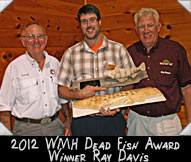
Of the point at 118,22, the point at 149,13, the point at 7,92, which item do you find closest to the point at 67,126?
the point at 7,92

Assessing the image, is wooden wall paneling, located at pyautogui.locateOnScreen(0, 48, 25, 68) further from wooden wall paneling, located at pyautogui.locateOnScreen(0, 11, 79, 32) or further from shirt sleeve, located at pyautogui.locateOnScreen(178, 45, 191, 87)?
shirt sleeve, located at pyautogui.locateOnScreen(178, 45, 191, 87)

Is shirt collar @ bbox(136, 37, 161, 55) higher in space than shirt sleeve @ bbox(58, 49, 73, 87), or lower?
higher

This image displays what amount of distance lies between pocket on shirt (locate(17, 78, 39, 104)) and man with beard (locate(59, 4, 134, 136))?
0.18 m

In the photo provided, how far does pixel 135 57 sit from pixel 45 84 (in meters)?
0.67

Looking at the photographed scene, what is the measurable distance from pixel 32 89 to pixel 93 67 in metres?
0.45

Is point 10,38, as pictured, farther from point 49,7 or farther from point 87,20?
point 87,20

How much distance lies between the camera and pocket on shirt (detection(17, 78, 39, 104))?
1308 mm

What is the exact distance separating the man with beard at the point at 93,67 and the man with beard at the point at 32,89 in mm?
101

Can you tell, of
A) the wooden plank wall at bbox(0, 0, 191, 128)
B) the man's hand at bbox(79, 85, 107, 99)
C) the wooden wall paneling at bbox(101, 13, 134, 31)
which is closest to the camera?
the man's hand at bbox(79, 85, 107, 99)

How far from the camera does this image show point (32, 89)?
131 cm

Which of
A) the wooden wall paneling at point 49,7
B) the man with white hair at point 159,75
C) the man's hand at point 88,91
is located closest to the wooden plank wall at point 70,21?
the wooden wall paneling at point 49,7

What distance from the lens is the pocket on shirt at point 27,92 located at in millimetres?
1308

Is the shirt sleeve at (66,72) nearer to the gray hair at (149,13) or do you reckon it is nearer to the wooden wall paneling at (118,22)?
the wooden wall paneling at (118,22)

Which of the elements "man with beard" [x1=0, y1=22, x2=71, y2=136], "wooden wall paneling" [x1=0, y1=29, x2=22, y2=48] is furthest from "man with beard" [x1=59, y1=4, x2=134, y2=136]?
"wooden wall paneling" [x1=0, y1=29, x2=22, y2=48]
